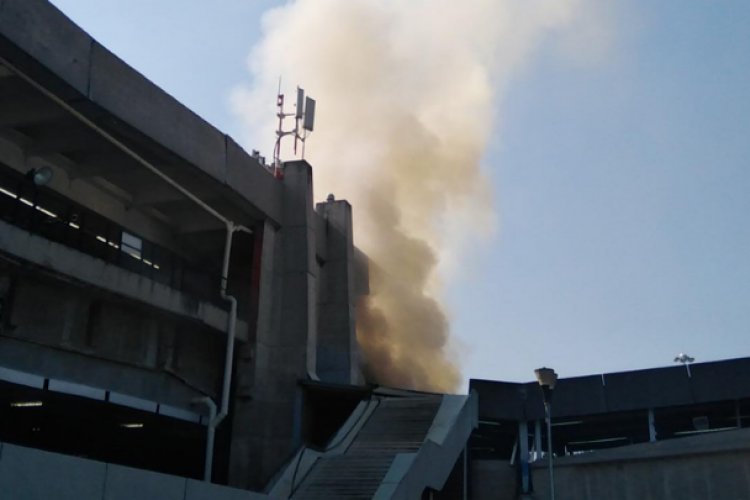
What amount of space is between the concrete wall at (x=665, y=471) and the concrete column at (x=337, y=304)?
296 inches

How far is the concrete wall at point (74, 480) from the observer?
10172 mm

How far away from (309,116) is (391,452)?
14026mm

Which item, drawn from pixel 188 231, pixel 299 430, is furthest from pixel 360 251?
pixel 299 430

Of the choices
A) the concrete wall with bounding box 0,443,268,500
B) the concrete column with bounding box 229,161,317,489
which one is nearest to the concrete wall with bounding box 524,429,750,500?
the concrete column with bounding box 229,161,317,489

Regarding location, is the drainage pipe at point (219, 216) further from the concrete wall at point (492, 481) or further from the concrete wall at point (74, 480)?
the concrete wall at point (492, 481)

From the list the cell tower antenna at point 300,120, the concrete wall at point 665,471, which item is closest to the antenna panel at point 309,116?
the cell tower antenna at point 300,120

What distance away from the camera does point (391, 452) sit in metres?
20.5

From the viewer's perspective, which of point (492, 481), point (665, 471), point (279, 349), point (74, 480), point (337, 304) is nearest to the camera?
point (74, 480)

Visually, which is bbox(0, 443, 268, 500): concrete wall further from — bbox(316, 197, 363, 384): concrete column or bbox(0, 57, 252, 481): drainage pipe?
Result: bbox(316, 197, 363, 384): concrete column

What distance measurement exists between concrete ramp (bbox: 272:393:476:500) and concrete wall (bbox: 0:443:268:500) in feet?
20.2

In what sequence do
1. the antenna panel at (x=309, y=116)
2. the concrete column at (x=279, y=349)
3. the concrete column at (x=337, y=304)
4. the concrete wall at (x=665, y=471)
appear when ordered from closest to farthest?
the concrete wall at (x=665, y=471) < the concrete column at (x=279, y=349) < the concrete column at (x=337, y=304) < the antenna panel at (x=309, y=116)

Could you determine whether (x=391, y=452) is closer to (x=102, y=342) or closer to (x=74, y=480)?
(x=102, y=342)

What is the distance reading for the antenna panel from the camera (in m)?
30.0

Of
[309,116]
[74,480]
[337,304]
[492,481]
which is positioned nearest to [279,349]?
[337,304]
